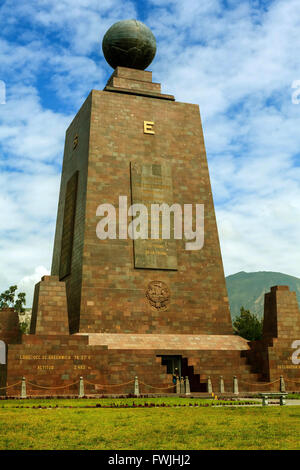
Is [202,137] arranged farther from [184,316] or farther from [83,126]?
[184,316]

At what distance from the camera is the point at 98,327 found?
1059 inches

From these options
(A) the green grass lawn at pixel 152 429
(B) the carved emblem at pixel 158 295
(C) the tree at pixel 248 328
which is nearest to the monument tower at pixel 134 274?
(B) the carved emblem at pixel 158 295

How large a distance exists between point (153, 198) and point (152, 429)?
19609 mm

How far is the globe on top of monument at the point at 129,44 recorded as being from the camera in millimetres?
32719

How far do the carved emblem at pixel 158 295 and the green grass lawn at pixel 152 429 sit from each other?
1267 centimetres

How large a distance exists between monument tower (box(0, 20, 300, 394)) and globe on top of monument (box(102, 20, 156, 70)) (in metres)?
0.07

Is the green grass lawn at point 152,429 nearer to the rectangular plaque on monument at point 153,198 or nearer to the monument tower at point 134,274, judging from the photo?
the monument tower at point 134,274

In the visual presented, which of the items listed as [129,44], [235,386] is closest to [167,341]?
[235,386]

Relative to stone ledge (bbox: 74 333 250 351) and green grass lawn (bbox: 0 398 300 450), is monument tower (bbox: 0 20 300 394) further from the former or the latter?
green grass lawn (bbox: 0 398 300 450)

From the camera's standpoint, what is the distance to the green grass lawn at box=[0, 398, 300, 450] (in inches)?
384

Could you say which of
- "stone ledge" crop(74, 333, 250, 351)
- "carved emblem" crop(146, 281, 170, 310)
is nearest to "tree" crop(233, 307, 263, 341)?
"stone ledge" crop(74, 333, 250, 351)

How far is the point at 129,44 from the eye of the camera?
32.9 meters

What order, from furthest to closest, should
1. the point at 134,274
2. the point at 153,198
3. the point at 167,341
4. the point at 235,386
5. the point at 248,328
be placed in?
1. the point at 248,328
2. the point at 153,198
3. the point at 134,274
4. the point at 167,341
5. the point at 235,386

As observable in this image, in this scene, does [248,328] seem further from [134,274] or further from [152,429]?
[152,429]
